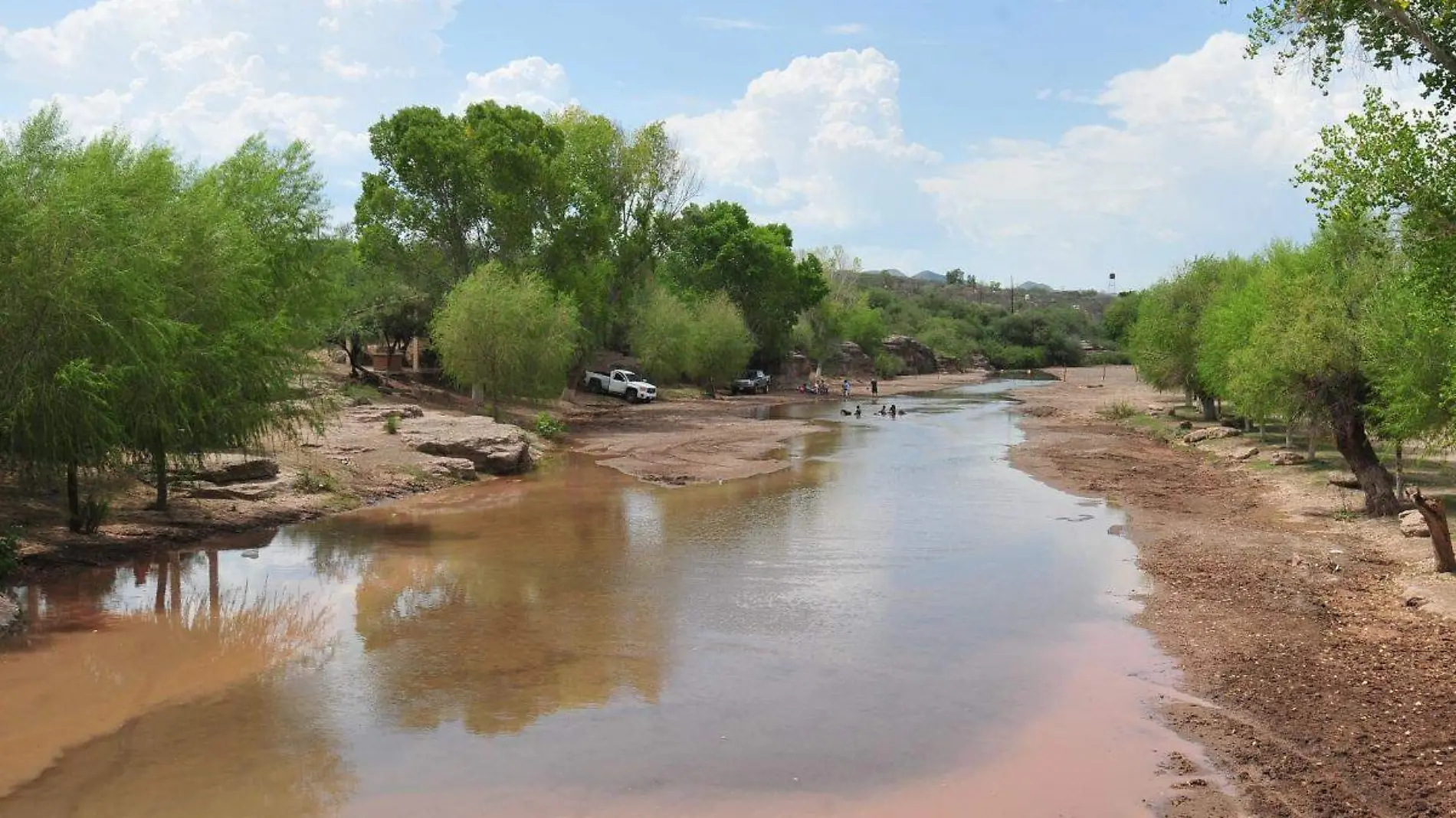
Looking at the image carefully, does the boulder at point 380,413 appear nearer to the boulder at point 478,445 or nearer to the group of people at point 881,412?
the boulder at point 478,445

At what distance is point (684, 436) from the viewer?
46562mm

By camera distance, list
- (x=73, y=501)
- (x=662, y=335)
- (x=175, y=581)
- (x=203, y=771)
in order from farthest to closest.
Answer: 1. (x=662, y=335)
2. (x=73, y=501)
3. (x=175, y=581)
4. (x=203, y=771)

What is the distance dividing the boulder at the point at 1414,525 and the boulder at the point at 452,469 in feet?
78.8

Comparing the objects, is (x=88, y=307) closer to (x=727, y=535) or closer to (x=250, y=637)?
(x=250, y=637)

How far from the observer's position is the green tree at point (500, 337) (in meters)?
43.5

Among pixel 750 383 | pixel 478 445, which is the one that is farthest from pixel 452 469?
pixel 750 383

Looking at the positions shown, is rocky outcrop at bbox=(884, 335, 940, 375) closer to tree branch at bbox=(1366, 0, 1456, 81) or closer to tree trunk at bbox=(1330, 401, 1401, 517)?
tree trunk at bbox=(1330, 401, 1401, 517)

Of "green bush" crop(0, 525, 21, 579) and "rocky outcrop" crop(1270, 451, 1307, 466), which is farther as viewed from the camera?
"rocky outcrop" crop(1270, 451, 1307, 466)

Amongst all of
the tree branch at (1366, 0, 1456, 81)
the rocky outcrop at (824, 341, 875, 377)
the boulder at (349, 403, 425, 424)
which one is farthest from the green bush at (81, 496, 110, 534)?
the rocky outcrop at (824, 341, 875, 377)

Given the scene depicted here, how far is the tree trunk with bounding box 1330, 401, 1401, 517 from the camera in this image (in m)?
24.1

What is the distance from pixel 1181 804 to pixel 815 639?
21.3 feet

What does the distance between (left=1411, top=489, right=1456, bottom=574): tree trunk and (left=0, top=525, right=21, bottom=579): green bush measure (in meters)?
22.2

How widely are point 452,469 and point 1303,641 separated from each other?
2370 centimetres

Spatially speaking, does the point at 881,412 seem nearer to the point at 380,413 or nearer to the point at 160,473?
the point at 380,413
